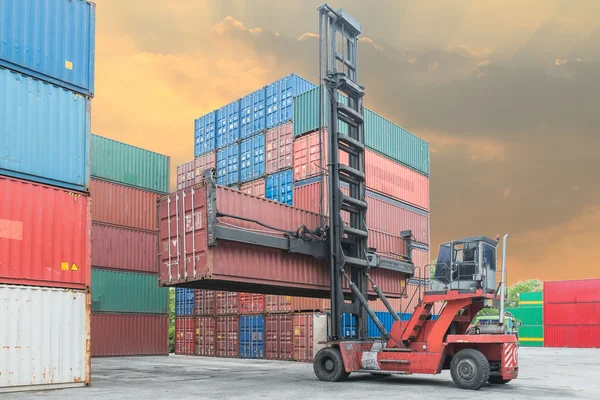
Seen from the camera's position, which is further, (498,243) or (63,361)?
(498,243)

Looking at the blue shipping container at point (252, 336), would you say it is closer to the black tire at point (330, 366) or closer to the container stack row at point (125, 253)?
the container stack row at point (125, 253)

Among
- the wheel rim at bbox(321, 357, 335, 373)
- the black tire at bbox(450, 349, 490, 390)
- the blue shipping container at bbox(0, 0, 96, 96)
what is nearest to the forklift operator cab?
the black tire at bbox(450, 349, 490, 390)

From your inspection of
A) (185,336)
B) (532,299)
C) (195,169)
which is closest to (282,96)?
(195,169)

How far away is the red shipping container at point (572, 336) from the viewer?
50.2m

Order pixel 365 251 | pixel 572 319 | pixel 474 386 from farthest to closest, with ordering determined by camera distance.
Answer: pixel 572 319 < pixel 365 251 < pixel 474 386

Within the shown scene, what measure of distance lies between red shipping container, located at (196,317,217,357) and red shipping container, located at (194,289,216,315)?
0.40 meters

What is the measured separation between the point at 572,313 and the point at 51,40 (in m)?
48.9

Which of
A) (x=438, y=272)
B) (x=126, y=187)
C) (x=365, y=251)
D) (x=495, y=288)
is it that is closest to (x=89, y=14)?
(x=365, y=251)

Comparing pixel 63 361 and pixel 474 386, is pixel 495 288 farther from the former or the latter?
pixel 63 361

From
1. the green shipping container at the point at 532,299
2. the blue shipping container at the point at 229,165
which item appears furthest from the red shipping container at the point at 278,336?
the green shipping container at the point at 532,299

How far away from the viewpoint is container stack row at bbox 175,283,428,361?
27641 millimetres

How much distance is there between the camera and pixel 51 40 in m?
15.9

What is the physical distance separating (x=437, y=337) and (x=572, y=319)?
4140cm

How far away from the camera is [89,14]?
671 inches
